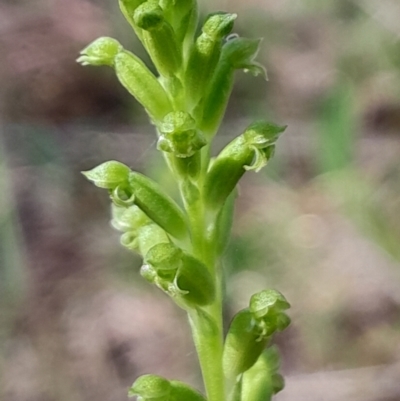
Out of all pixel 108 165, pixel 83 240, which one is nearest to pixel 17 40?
pixel 83 240

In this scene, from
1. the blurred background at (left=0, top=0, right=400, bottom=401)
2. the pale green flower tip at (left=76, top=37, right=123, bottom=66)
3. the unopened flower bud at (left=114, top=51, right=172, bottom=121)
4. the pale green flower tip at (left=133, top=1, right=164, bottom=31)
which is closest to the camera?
the pale green flower tip at (left=133, top=1, right=164, bottom=31)

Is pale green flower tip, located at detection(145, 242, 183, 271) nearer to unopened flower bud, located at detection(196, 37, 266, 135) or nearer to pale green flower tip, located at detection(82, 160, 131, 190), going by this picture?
pale green flower tip, located at detection(82, 160, 131, 190)

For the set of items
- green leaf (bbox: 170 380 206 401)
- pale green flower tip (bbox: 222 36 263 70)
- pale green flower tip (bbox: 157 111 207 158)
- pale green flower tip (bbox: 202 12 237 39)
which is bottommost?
green leaf (bbox: 170 380 206 401)

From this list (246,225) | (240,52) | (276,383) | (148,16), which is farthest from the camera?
(246,225)

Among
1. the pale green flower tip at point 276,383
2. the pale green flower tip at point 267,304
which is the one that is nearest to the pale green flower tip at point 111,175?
the pale green flower tip at point 267,304

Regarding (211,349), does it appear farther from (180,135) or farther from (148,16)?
(148,16)

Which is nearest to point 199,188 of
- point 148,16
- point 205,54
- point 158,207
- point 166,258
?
point 158,207

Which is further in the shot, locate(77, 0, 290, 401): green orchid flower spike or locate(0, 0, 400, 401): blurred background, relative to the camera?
locate(0, 0, 400, 401): blurred background

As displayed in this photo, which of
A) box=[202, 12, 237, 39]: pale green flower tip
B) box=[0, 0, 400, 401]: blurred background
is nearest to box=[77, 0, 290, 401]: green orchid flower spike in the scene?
box=[202, 12, 237, 39]: pale green flower tip
